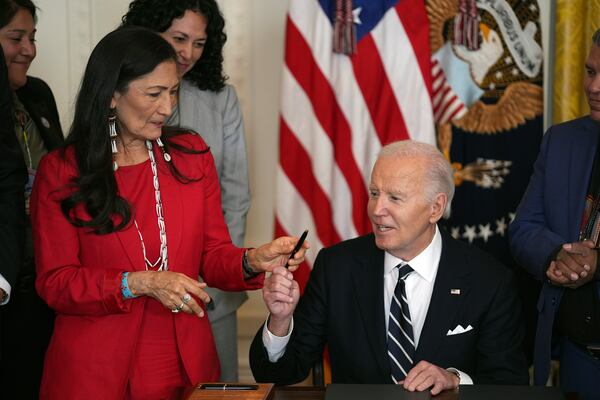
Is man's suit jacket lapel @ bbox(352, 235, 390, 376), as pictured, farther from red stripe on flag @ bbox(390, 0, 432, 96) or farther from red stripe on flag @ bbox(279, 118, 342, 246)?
red stripe on flag @ bbox(390, 0, 432, 96)

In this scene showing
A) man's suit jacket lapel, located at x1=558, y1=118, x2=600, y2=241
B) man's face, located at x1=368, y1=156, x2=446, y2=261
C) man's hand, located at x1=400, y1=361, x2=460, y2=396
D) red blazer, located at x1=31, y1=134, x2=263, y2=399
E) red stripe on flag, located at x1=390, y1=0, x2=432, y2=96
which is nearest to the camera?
man's hand, located at x1=400, y1=361, x2=460, y2=396

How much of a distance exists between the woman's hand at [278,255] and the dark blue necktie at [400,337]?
0.36 metres

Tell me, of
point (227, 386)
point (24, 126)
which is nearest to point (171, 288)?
point (227, 386)

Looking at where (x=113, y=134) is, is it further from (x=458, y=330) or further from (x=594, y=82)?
(x=594, y=82)

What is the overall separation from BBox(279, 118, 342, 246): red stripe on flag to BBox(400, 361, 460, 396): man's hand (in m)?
1.90

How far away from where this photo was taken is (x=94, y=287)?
2.37 meters

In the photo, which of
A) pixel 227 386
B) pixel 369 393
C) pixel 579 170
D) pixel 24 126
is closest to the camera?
pixel 369 393

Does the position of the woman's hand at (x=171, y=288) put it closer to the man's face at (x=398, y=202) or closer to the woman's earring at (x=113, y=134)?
the woman's earring at (x=113, y=134)

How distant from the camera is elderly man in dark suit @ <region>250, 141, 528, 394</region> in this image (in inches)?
102

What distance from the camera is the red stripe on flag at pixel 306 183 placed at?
409cm

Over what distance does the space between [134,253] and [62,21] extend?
102 inches

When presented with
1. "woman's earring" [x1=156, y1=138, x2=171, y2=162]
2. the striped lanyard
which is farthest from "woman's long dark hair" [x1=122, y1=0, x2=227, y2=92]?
"woman's earring" [x1=156, y1=138, x2=171, y2=162]

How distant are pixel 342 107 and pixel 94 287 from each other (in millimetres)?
1970

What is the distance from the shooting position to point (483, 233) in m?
4.09
